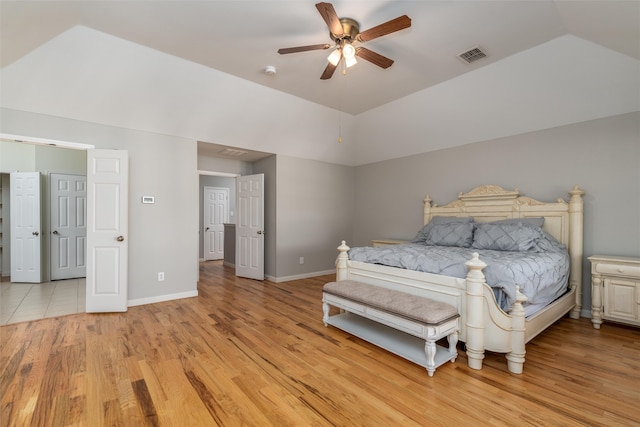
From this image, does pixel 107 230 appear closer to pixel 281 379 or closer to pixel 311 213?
pixel 281 379

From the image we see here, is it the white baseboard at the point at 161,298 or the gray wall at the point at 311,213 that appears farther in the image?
the gray wall at the point at 311,213

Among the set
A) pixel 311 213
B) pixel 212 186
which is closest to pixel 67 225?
pixel 212 186

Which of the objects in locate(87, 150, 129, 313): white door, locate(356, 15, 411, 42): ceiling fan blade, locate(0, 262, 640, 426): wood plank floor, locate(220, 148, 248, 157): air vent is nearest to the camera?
locate(0, 262, 640, 426): wood plank floor

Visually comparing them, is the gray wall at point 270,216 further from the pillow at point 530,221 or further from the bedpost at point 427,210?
the pillow at point 530,221

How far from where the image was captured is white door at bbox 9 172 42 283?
5012mm

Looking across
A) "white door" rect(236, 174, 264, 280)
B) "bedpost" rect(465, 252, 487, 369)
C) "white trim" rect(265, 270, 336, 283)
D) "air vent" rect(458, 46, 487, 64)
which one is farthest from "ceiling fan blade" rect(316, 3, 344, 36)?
"white trim" rect(265, 270, 336, 283)

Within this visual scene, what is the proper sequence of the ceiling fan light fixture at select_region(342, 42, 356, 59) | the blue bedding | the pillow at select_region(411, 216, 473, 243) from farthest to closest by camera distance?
1. the pillow at select_region(411, 216, 473, 243)
2. the ceiling fan light fixture at select_region(342, 42, 356, 59)
3. the blue bedding

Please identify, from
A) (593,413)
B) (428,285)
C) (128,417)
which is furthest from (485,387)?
(128,417)

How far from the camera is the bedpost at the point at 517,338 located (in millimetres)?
2223

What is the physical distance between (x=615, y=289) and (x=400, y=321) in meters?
2.53

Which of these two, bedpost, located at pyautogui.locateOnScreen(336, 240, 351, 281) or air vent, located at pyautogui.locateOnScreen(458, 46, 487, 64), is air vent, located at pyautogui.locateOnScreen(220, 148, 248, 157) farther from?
air vent, located at pyautogui.locateOnScreen(458, 46, 487, 64)

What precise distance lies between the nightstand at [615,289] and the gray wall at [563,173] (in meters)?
0.34

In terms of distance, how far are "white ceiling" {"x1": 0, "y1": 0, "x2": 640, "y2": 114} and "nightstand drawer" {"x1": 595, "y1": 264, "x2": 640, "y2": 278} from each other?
2.03 m

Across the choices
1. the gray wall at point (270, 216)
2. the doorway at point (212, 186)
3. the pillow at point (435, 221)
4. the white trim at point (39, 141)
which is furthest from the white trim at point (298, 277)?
the white trim at point (39, 141)
